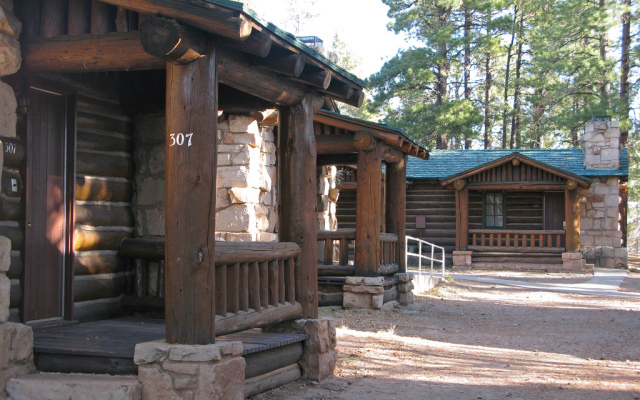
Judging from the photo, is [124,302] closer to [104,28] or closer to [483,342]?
[104,28]

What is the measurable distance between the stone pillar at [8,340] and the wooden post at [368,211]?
658 centimetres

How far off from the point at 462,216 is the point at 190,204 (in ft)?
57.5

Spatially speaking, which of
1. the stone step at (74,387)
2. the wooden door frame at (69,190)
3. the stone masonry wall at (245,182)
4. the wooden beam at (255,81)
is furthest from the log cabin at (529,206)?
the stone step at (74,387)

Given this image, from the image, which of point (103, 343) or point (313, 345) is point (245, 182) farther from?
point (103, 343)

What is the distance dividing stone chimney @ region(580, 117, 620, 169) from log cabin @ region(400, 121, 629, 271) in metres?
0.03

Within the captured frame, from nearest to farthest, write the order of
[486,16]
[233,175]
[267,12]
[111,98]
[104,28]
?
[104,28]
[111,98]
[233,175]
[486,16]
[267,12]

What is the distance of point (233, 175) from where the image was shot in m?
9.87

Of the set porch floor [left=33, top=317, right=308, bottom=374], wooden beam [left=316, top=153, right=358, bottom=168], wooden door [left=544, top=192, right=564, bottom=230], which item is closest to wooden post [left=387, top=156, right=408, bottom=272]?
wooden beam [left=316, top=153, right=358, bottom=168]

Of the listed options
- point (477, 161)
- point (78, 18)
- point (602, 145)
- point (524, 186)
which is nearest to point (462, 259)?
point (524, 186)

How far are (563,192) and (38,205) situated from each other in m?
19.9

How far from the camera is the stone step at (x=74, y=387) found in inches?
171

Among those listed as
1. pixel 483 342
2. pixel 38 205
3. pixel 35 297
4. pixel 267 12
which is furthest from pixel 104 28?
pixel 267 12

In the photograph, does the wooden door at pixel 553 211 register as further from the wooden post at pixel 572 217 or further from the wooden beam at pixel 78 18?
the wooden beam at pixel 78 18

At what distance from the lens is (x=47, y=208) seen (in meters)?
5.67
